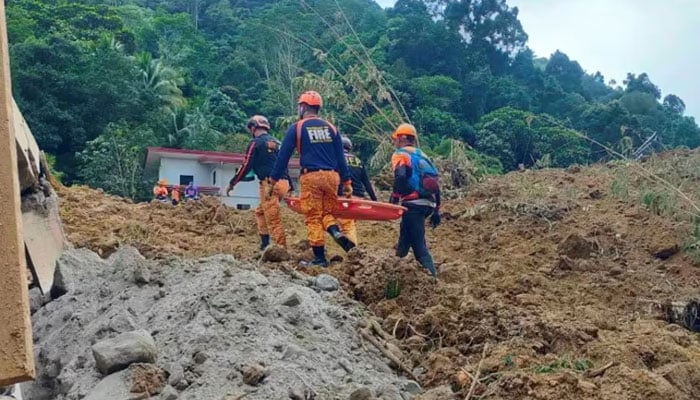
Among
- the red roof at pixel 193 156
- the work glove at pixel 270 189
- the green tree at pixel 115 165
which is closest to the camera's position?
the work glove at pixel 270 189

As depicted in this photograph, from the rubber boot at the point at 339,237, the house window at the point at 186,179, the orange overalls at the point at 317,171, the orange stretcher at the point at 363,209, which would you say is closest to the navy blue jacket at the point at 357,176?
the rubber boot at the point at 339,237

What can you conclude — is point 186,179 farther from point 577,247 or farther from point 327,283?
point 327,283

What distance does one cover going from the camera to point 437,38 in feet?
140

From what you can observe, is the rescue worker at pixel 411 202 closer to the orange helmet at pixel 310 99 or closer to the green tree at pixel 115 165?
the orange helmet at pixel 310 99

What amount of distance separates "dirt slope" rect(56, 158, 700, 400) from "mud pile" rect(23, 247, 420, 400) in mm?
479

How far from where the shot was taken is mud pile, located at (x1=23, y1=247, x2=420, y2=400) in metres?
3.90

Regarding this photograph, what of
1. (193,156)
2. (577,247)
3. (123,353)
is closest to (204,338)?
(123,353)

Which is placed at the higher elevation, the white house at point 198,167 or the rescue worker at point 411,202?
the rescue worker at point 411,202

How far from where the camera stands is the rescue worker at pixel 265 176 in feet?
26.0

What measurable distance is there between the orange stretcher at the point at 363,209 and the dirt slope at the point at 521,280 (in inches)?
13.3

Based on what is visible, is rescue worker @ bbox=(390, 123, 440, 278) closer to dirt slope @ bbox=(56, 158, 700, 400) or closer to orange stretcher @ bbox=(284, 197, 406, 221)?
orange stretcher @ bbox=(284, 197, 406, 221)

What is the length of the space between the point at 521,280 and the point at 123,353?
368cm

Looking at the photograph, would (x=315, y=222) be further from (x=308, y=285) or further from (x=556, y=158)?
(x=556, y=158)

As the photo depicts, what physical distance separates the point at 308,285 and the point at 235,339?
1384 millimetres
